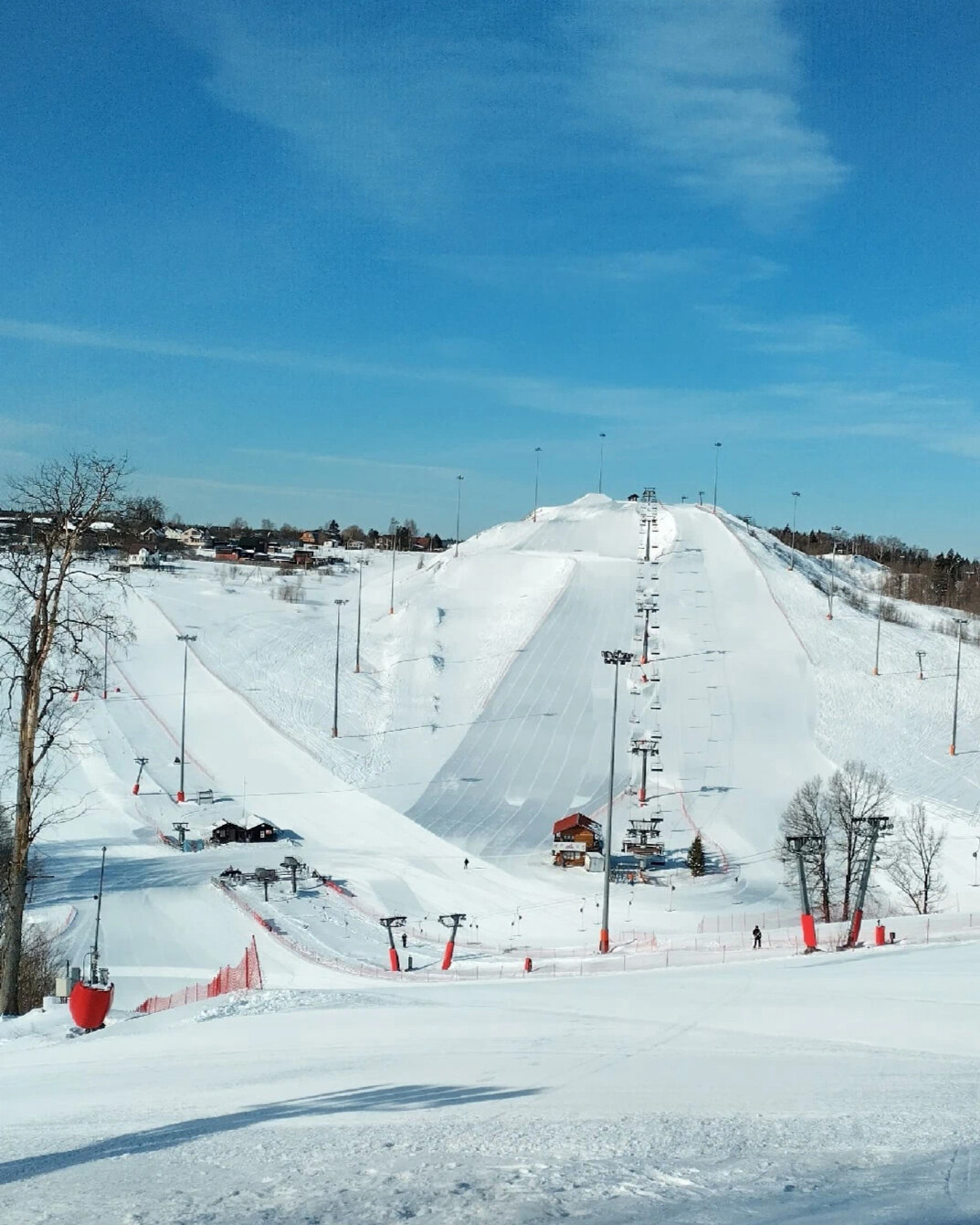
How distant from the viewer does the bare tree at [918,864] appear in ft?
117

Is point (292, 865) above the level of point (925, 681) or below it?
below

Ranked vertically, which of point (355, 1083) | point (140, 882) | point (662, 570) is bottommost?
point (140, 882)

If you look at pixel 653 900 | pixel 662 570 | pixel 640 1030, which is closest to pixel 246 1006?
pixel 640 1030

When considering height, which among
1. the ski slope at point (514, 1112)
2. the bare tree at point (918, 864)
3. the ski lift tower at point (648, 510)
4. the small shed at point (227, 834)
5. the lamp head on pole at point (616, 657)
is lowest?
the small shed at point (227, 834)

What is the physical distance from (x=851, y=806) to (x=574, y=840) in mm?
9852

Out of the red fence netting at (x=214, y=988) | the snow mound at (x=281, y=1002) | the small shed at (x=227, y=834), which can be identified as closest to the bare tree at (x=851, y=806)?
the small shed at (x=227, y=834)

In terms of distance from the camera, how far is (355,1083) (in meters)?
8.65

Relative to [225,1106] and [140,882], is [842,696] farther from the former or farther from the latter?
[225,1106]

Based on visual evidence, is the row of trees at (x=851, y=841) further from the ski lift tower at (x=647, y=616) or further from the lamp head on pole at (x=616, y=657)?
the ski lift tower at (x=647, y=616)

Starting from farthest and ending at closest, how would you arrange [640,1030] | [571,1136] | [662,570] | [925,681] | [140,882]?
1. [662,570]
2. [925,681]
3. [140,882]
4. [640,1030]
5. [571,1136]

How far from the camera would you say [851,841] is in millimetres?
34031

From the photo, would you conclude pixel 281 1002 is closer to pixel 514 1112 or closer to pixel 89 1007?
pixel 89 1007

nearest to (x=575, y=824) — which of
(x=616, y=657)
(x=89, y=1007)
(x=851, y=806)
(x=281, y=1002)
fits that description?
(x=616, y=657)

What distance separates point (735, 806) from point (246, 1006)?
1386 inches
